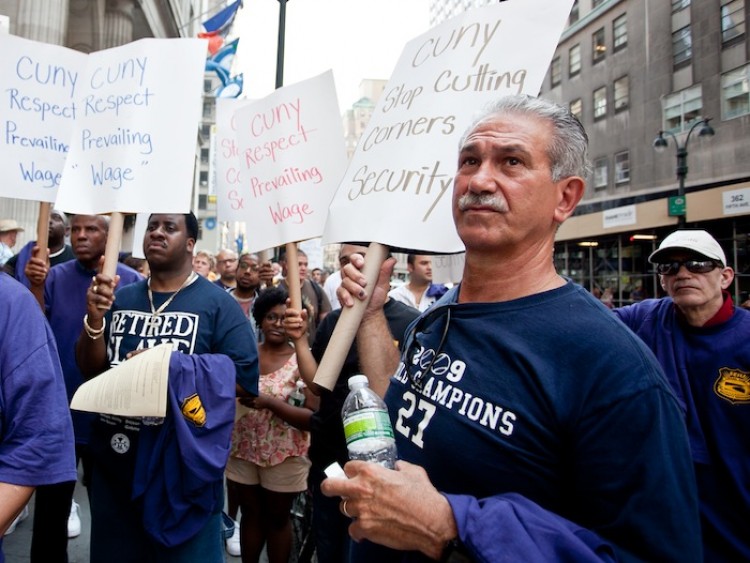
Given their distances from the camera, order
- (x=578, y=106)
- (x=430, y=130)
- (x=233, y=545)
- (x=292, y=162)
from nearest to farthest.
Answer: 1. (x=430, y=130)
2. (x=292, y=162)
3. (x=233, y=545)
4. (x=578, y=106)

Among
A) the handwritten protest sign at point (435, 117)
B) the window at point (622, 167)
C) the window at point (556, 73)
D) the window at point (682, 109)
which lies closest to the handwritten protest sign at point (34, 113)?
the handwritten protest sign at point (435, 117)

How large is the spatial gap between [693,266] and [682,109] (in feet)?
79.9

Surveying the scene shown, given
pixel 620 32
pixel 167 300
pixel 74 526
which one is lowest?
pixel 74 526

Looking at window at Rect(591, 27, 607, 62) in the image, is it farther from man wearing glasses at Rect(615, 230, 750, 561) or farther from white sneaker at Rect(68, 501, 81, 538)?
white sneaker at Rect(68, 501, 81, 538)

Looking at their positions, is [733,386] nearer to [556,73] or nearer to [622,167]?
[622,167]

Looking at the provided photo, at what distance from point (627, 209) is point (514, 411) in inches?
1033

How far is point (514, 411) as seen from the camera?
1.36 meters

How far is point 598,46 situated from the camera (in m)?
29.6

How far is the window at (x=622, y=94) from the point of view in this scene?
2750 cm

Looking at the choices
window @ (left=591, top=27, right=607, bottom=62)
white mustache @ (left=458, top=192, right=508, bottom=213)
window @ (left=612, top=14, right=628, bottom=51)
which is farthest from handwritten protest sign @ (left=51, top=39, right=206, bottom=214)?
window @ (left=591, top=27, right=607, bottom=62)

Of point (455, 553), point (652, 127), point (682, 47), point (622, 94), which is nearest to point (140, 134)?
point (455, 553)

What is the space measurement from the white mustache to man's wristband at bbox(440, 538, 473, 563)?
795 mm

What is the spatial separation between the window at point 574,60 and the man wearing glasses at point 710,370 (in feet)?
103

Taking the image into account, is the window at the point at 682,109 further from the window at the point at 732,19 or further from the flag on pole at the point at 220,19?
the flag on pole at the point at 220,19
